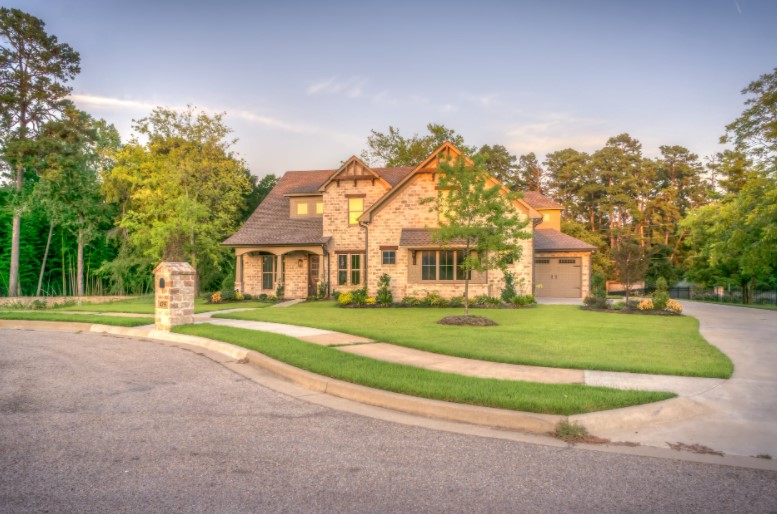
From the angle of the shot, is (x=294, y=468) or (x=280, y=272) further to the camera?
(x=280, y=272)

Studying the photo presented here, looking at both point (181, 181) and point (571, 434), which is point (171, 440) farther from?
point (181, 181)

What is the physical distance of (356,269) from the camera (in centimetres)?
2630

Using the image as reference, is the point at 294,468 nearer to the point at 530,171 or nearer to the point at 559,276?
the point at 559,276

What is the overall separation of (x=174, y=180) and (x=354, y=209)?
40.3ft

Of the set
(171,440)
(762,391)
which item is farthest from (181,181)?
(762,391)

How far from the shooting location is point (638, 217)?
155 feet

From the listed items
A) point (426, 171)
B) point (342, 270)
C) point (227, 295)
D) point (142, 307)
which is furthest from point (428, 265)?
point (142, 307)

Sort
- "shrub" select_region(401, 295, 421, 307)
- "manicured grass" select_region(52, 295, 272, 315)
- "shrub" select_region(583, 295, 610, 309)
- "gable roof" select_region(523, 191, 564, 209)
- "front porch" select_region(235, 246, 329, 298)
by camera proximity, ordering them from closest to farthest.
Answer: "manicured grass" select_region(52, 295, 272, 315) < "shrub" select_region(583, 295, 610, 309) < "shrub" select_region(401, 295, 421, 307) < "front porch" select_region(235, 246, 329, 298) < "gable roof" select_region(523, 191, 564, 209)

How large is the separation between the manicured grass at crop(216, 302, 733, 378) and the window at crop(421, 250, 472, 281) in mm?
5584

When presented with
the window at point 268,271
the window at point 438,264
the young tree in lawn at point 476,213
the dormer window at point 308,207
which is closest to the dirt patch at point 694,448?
the young tree in lawn at point 476,213

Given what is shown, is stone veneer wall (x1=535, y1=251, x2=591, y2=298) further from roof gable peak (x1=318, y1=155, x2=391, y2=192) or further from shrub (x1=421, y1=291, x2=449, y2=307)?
roof gable peak (x1=318, y1=155, x2=391, y2=192)

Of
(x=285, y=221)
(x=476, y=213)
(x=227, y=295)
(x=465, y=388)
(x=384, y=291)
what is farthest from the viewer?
(x=285, y=221)

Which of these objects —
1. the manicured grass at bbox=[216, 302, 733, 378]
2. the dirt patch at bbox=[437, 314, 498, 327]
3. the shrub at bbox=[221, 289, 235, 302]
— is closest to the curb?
the manicured grass at bbox=[216, 302, 733, 378]

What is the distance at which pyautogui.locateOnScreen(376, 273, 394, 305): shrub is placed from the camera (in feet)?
74.5
